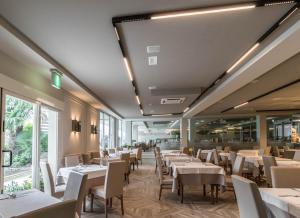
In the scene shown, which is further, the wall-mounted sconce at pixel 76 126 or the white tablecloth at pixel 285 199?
the wall-mounted sconce at pixel 76 126

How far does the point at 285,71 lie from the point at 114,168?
4369mm

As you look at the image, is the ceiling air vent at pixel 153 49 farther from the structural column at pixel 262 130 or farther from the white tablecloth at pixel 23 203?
the structural column at pixel 262 130

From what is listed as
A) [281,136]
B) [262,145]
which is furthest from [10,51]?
[281,136]

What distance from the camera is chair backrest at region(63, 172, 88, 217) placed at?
2.99 metres

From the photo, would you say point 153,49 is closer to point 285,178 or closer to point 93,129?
point 285,178

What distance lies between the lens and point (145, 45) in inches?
170

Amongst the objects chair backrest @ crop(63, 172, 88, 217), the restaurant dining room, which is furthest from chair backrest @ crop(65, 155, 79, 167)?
chair backrest @ crop(63, 172, 88, 217)

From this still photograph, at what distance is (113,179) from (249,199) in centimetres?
277

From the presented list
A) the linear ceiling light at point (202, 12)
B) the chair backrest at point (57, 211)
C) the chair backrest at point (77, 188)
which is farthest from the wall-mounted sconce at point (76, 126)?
the chair backrest at point (57, 211)

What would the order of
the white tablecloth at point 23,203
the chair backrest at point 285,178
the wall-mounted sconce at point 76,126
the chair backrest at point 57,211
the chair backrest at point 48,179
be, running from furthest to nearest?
the wall-mounted sconce at point 76,126
the chair backrest at point 48,179
the chair backrest at point 285,178
the white tablecloth at point 23,203
the chair backrest at point 57,211

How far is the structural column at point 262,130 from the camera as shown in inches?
565

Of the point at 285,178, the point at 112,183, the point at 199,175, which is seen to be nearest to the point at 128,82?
the point at 199,175

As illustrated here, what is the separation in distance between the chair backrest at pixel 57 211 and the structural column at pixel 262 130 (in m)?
14.4

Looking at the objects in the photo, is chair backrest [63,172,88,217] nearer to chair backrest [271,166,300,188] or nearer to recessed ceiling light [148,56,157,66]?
chair backrest [271,166,300,188]
